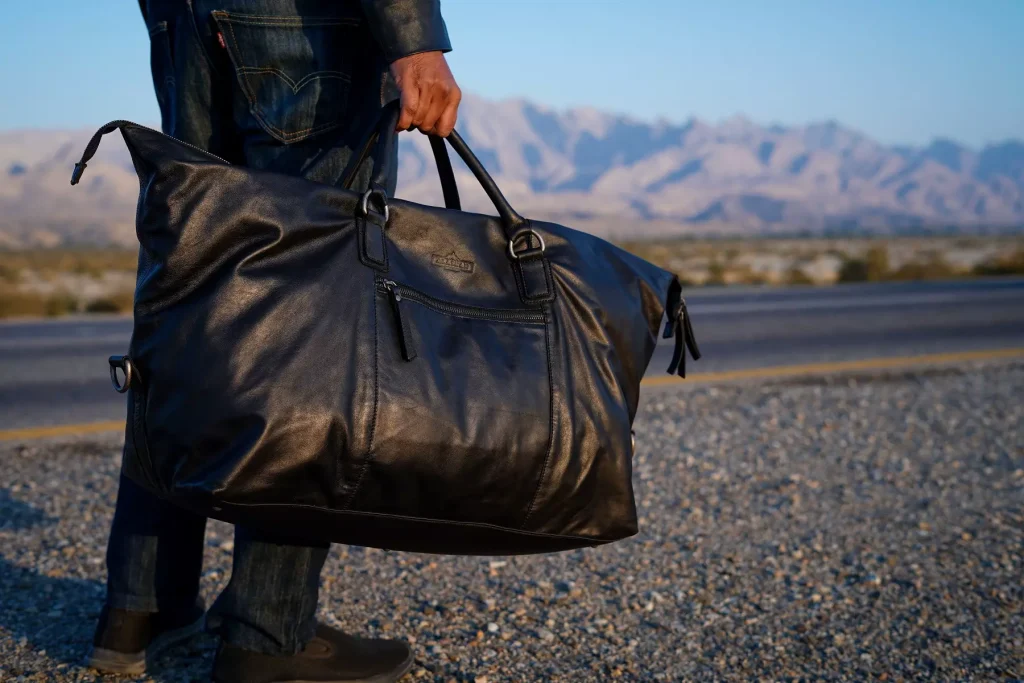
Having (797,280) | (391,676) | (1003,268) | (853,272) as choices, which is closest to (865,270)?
(853,272)

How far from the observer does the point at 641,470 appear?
14.3ft

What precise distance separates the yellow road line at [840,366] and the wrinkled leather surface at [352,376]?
4948 mm

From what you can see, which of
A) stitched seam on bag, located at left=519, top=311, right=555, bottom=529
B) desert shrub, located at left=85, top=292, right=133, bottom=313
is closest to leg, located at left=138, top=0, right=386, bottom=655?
stitched seam on bag, located at left=519, top=311, right=555, bottom=529

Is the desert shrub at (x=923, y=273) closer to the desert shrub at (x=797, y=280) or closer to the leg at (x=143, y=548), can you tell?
the desert shrub at (x=797, y=280)

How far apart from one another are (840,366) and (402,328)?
21.3 ft

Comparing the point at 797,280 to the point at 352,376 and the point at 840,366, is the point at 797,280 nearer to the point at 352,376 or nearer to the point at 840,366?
the point at 840,366

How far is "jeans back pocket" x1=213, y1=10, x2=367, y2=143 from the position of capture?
1975 mm

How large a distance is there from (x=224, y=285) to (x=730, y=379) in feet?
18.7

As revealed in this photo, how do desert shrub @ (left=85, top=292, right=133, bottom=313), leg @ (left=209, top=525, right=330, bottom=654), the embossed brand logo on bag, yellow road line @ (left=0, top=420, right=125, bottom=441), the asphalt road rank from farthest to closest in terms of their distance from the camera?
desert shrub @ (left=85, top=292, right=133, bottom=313), the asphalt road, yellow road line @ (left=0, top=420, right=125, bottom=441), leg @ (left=209, top=525, right=330, bottom=654), the embossed brand logo on bag

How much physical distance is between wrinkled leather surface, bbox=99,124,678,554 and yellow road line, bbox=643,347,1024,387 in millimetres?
4948

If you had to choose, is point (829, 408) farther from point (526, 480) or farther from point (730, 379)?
point (526, 480)

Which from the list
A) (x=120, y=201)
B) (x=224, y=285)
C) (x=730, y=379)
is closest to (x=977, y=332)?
(x=730, y=379)

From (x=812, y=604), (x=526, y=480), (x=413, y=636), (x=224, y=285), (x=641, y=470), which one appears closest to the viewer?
(x=224, y=285)

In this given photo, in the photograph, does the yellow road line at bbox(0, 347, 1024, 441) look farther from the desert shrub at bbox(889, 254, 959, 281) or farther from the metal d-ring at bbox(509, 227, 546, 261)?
the desert shrub at bbox(889, 254, 959, 281)
